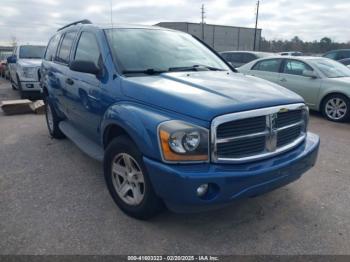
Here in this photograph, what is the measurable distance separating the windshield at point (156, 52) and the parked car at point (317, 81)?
4.52 metres

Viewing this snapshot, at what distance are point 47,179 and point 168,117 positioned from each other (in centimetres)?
233

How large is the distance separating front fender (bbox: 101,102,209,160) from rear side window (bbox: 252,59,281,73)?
270 inches

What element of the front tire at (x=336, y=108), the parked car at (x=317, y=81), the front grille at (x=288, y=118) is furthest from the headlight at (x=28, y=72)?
the front grille at (x=288, y=118)

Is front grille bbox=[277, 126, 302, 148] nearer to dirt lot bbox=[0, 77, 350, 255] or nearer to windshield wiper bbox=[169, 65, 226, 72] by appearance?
dirt lot bbox=[0, 77, 350, 255]

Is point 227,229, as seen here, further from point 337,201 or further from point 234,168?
point 337,201

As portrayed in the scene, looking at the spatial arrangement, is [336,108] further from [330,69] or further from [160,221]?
[160,221]

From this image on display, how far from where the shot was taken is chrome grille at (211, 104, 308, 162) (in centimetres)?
258

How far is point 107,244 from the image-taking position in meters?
2.82

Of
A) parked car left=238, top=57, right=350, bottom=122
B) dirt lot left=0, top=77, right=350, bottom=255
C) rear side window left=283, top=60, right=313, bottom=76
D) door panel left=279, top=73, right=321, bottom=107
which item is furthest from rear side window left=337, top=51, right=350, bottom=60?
dirt lot left=0, top=77, right=350, bottom=255

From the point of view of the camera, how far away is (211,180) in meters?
2.51

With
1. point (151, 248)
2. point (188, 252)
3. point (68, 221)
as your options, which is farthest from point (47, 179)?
point (188, 252)

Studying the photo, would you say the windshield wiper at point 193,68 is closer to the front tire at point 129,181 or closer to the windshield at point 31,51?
the front tire at point 129,181

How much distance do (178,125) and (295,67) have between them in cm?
695

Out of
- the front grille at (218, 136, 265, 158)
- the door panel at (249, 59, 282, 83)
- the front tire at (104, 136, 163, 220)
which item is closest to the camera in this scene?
the front grille at (218, 136, 265, 158)
